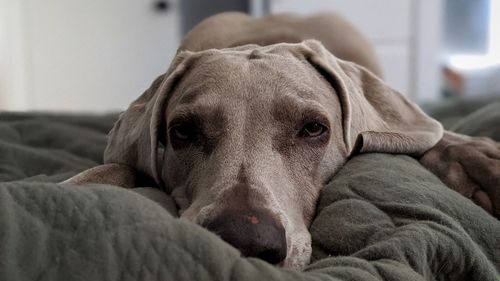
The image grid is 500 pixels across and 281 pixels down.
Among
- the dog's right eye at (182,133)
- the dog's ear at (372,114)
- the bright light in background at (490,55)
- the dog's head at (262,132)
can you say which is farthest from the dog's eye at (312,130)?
the bright light in background at (490,55)

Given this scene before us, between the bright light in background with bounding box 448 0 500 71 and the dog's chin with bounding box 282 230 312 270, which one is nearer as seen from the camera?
the dog's chin with bounding box 282 230 312 270

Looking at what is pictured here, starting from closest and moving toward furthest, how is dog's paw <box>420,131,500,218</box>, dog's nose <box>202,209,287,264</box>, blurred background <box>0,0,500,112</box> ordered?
dog's nose <box>202,209,287,264</box> < dog's paw <box>420,131,500,218</box> < blurred background <box>0,0,500,112</box>

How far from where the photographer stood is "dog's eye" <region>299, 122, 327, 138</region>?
158 cm

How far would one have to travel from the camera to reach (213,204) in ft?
4.15

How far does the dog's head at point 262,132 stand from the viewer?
132 cm

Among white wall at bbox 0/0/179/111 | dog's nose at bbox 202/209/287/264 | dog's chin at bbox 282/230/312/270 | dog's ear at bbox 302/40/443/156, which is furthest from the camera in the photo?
white wall at bbox 0/0/179/111

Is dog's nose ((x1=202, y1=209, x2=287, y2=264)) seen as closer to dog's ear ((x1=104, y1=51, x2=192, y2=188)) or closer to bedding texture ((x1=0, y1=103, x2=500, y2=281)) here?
bedding texture ((x1=0, y1=103, x2=500, y2=281))

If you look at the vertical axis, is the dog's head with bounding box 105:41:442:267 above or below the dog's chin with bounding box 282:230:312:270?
above

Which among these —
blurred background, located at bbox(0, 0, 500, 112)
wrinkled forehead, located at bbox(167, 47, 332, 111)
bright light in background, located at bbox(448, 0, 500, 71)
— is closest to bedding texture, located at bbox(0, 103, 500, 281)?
wrinkled forehead, located at bbox(167, 47, 332, 111)

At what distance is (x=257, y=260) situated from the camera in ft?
3.15

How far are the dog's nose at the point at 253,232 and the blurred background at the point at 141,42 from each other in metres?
4.28

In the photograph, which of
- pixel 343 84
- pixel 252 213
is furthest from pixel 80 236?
pixel 343 84

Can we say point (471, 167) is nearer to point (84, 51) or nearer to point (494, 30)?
point (494, 30)

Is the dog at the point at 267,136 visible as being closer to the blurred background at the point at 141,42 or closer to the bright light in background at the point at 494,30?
the blurred background at the point at 141,42
